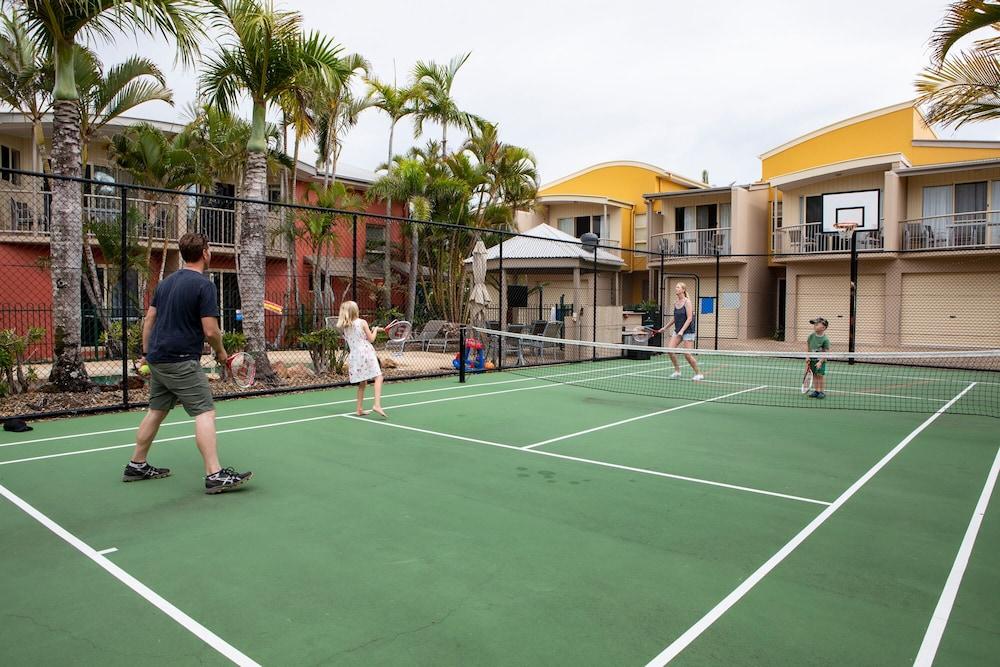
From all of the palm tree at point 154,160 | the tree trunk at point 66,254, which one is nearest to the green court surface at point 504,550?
Answer: the tree trunk at point 66,254

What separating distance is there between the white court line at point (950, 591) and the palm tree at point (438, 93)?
20810 millimetres

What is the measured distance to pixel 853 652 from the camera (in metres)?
2.97

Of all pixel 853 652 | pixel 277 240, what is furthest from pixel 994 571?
pixel 277 240

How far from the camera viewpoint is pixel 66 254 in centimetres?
891

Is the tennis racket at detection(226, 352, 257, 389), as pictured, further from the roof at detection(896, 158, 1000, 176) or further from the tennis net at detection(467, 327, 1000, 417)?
the roof at detection(896, 158, 1000, 176)

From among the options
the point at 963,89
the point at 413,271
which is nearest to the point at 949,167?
the point at 963,89

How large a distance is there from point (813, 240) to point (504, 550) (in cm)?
2421

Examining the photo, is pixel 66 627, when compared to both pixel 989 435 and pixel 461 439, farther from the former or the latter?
pixel 989 435

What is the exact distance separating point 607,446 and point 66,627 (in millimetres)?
4962

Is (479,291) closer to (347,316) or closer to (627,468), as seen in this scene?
(347,316)

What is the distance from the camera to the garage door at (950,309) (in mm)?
21500

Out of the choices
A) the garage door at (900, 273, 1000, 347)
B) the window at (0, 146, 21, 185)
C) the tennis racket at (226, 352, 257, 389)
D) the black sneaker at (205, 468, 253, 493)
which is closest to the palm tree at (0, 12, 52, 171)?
the window at (0, 146, 21, 185)

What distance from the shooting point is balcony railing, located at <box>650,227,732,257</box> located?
88.6 feet

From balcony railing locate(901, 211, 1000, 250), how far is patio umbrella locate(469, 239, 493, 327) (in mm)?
Result: 15343
